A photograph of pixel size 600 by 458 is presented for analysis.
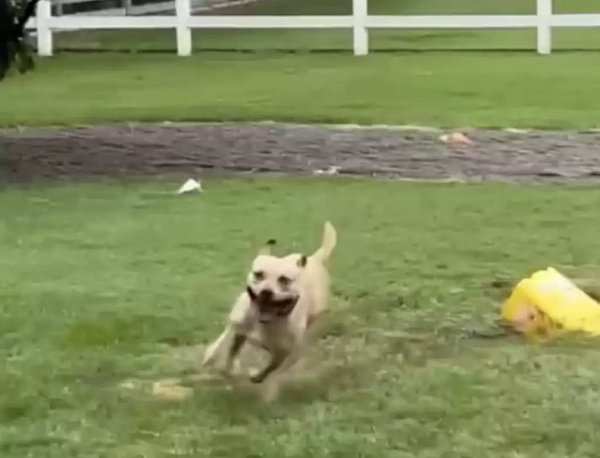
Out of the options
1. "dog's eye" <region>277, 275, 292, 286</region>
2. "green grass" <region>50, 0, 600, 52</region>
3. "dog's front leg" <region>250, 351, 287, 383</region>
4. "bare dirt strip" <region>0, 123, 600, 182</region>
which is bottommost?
"dog's front leg" <region>250, 351, 287, 383</region>

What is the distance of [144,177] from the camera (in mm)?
6445

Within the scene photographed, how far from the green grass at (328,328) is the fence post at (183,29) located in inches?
260

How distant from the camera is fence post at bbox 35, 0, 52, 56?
12.9 metres

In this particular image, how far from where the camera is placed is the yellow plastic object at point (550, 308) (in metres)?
3.77

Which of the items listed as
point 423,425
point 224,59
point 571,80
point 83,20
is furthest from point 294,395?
point 83,20

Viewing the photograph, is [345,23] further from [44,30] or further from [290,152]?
[290,152]

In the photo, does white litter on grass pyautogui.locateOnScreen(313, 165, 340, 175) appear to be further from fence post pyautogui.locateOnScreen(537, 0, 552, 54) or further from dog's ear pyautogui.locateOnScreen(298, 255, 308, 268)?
fence post pyautogui.locateOnScreen(537, 0, 552, 54)

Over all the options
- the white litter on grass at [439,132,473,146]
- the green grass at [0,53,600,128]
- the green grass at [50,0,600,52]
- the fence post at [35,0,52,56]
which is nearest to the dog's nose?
the white litter on grass at [439,132,473,146]

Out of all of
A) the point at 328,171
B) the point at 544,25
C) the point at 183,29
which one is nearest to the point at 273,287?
the point at 328,171

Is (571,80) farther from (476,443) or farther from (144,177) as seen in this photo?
(476,443)

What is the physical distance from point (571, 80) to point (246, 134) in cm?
308

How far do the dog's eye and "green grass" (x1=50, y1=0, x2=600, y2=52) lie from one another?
9.54 metres

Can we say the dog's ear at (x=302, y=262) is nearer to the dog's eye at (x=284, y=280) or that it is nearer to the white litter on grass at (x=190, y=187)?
the dog's eye at (x=284, y=280)

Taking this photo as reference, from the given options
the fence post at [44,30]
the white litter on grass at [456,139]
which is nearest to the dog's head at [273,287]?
the white litter on grass at [456,139]
